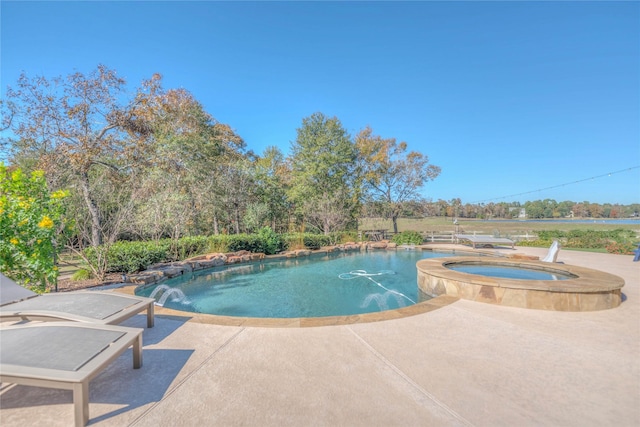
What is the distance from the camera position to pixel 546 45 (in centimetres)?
1004

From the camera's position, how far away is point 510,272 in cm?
663

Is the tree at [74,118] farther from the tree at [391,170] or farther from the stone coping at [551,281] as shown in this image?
the tree at [391,170]

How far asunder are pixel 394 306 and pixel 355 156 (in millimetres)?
19077

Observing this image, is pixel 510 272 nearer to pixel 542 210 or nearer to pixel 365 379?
pixel 365 379

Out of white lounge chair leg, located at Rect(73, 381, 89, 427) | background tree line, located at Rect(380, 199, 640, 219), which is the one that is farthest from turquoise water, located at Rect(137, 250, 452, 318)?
background tree line, located at Rect(380, 199, 640, 219)

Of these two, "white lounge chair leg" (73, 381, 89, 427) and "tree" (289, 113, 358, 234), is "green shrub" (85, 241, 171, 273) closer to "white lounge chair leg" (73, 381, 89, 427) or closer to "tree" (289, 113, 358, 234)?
"white lounge chair leg" (73, 381, 89, 427)

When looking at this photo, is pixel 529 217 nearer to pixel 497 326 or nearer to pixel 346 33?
pixel 346 33

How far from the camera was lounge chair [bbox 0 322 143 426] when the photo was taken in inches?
63.1

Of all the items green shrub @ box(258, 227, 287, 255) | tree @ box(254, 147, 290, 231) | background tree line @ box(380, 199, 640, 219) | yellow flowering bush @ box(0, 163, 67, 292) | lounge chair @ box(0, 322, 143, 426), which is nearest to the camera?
lounge chair @ box(0, 322, 143, 426)

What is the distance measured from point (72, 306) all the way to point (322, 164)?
1920 cm

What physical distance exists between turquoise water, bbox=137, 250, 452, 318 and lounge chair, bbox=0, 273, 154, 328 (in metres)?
2.09

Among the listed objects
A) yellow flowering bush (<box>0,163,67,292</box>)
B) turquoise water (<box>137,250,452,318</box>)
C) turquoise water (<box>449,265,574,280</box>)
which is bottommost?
turquoise water (<box>137,250,452,318</box>)

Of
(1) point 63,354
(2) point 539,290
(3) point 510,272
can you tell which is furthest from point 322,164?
(1) point 63,354

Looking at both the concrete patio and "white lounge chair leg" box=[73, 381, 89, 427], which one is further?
the concrete patio
